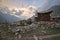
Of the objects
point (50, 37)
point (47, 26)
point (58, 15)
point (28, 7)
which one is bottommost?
point (50, 37)

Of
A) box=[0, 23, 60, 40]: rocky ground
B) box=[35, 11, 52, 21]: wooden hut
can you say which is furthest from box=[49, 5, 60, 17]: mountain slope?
box=[0, 23, 60, 40]: rocky ground

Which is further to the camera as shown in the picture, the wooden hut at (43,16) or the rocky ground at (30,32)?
the wooden hut at (43,16)

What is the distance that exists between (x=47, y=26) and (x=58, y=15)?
672 mm

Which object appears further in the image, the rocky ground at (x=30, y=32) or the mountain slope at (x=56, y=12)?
the mountain slope at (x=56, y=12)

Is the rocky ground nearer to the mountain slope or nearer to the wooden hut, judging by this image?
the wooden hut

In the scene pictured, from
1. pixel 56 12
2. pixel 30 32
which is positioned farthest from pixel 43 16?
pixel 30 32

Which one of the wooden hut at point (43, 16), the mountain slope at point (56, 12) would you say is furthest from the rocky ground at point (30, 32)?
the mountain slope at point (56, 12)

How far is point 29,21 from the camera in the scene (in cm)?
570

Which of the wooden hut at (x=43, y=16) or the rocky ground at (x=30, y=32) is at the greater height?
the wooden hut at (x=43, y=16)

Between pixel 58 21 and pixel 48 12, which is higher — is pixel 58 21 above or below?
below

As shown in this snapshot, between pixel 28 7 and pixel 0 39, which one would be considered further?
pixel 28 7

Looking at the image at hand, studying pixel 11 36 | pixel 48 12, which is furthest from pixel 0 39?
pixel 48 12

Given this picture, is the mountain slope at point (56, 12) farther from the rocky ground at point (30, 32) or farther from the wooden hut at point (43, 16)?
the rocky ground at point (30, 32)

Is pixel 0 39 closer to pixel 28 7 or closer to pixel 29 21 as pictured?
pixel 29 21
